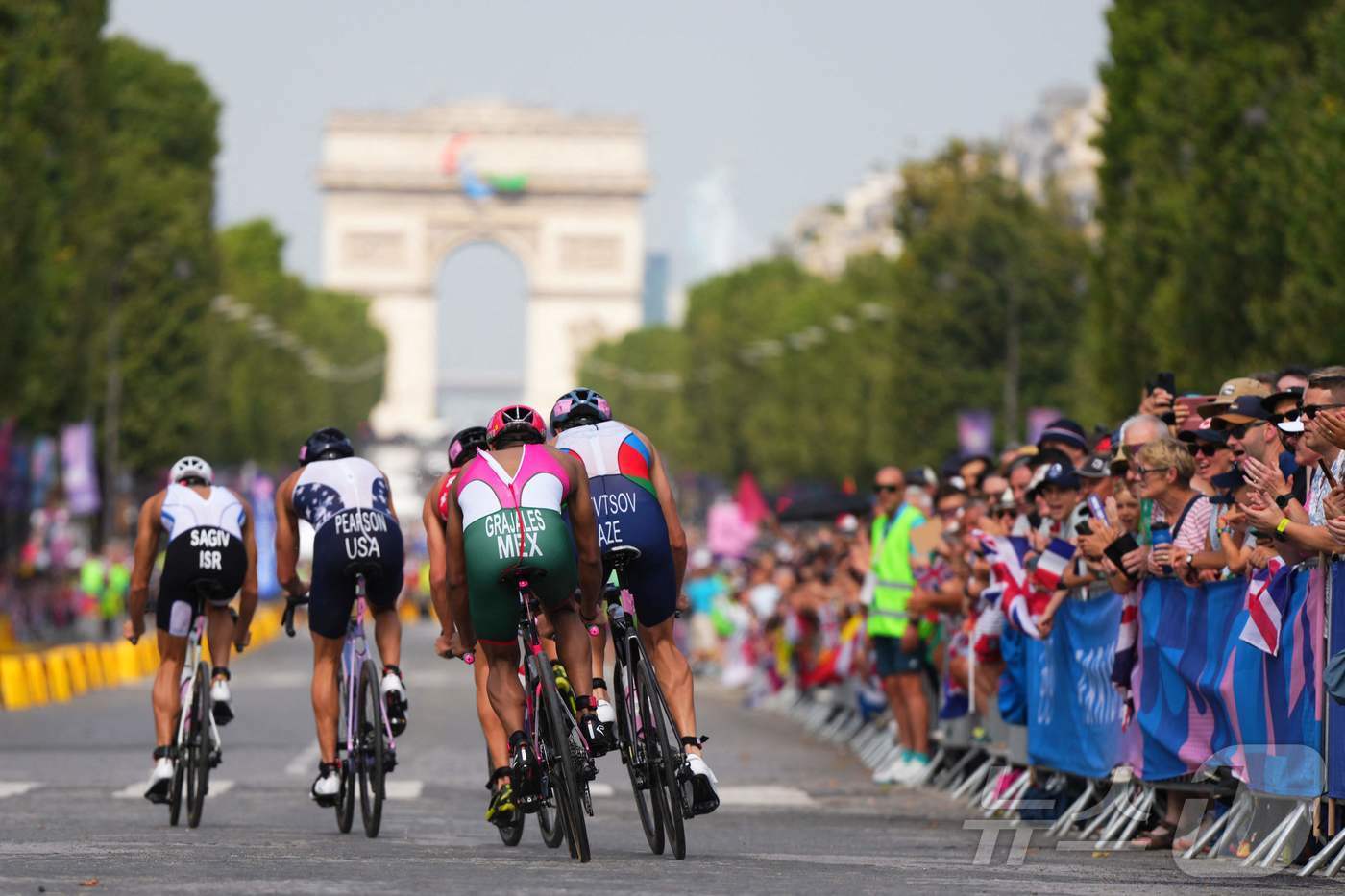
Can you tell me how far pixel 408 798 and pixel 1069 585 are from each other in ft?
12.1

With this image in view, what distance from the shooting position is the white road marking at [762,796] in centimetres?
1598

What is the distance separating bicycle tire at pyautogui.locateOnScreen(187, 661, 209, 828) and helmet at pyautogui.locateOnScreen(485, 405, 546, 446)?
2.86 m

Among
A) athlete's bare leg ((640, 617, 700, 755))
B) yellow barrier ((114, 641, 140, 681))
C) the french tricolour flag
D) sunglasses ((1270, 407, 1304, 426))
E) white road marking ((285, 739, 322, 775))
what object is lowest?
yellow barrier ((114, 641, 140, 681))

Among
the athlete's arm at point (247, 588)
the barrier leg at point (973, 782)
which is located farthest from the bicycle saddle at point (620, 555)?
the barrier leg at point (973, 782)

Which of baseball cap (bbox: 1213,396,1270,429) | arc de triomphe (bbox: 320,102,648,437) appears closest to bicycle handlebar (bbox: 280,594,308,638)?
baseball cap (bbox: 1213,396,1270,429)

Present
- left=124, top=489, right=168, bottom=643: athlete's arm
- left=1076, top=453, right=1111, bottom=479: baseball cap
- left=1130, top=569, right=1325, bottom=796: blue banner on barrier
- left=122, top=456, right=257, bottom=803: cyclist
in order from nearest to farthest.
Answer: left=1130, top=569, right=1325, bottom=796: blue banner on barrier < left=122, top=456, right=257, bottom=803: cyclist < left=124, top=489, right=168, bottom=643: athlete's arm < left=1076, top=453, right=1111, bottom=479: baseball cap

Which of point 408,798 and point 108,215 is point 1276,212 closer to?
point 408,798

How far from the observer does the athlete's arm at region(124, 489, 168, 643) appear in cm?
1380

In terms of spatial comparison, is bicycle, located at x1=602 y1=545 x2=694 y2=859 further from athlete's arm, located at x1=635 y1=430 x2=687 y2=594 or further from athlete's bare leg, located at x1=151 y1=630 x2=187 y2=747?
athlete's bare leg, located at x1=151 y1=630 x2=187 y2=747

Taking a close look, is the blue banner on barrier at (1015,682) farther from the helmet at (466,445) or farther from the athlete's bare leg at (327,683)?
the helmet at (466,445)

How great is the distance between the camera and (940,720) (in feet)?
57.4

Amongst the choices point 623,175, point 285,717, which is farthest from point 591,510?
point 623,175

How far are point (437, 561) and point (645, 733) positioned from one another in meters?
1.23

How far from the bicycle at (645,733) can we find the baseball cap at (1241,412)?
256 cm
